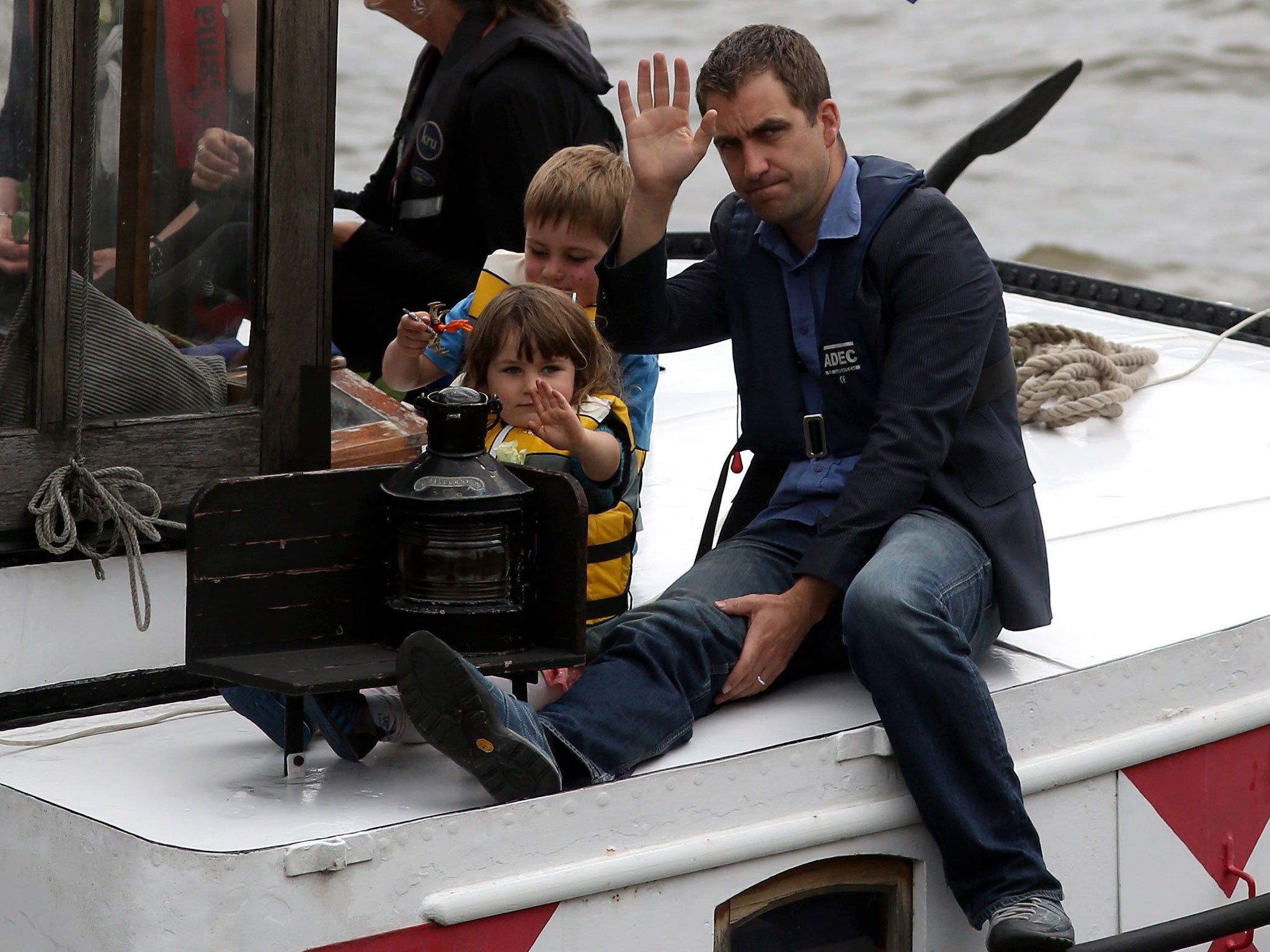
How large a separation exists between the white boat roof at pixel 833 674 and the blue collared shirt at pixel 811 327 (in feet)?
0.92

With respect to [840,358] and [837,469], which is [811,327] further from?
[837,469]

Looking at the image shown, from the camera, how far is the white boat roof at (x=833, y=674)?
1.98 m

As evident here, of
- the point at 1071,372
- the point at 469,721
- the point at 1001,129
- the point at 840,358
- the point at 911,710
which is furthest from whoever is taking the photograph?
the point at 1001,129

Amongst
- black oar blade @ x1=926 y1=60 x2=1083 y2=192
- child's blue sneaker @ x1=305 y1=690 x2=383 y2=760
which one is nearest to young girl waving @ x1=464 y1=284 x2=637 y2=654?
child's blue sneaker @ x1=305 y1=690 x2=383 y2=760

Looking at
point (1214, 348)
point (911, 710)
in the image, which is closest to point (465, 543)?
point (911, 710)

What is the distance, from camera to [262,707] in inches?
84.0

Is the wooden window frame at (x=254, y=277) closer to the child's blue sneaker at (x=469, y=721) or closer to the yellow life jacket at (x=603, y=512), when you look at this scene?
the yellow life jacket at (x=603, y=512)

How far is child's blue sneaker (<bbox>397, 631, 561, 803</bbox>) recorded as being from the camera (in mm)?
1886

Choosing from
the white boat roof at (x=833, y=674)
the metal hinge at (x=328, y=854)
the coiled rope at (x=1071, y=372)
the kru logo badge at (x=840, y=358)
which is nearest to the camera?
the metal hinge at (x=328, y=854)

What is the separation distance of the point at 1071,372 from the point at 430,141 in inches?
63.1

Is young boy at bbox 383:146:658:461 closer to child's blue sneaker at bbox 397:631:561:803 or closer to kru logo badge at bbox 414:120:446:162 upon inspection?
kru logo badge at bbox 414:120:446:162

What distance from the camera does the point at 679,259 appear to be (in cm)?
520

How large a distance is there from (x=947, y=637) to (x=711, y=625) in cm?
33

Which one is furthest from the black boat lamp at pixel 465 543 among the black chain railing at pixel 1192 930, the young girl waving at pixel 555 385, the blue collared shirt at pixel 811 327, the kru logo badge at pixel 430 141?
the kru logo badge at pixel 430 141
